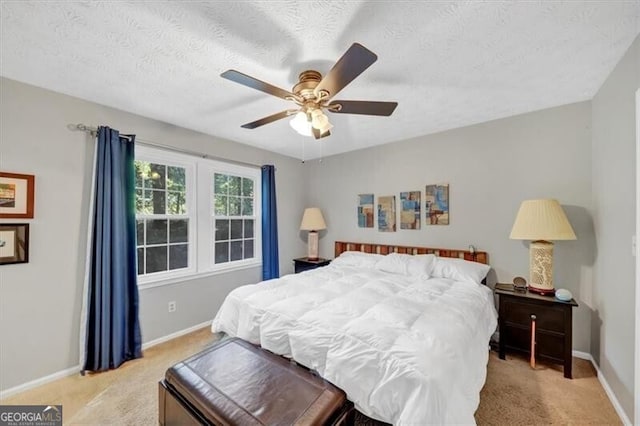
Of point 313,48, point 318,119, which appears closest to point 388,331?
point 318,119

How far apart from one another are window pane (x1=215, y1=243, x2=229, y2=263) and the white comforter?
137 cm

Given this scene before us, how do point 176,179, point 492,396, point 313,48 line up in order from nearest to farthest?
point 313,48 < point 492,396 < point 176,179

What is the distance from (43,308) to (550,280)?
4.59 metres

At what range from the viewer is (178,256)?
328 cm

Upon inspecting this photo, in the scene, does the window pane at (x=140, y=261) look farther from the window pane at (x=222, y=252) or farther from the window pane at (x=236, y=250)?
the window pane at (x=236, y=250)

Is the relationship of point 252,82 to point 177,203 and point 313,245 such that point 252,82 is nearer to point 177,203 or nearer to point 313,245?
point 177,203

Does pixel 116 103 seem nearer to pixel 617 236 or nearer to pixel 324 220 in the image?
pixel 324 220

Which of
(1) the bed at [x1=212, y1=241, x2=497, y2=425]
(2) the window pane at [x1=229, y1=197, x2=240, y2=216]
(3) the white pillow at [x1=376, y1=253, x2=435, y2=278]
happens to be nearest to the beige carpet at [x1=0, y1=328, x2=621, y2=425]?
(1) the bed at [x1=212, y1=241, x2=497, y2=425]

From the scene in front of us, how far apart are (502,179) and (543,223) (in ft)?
2.56

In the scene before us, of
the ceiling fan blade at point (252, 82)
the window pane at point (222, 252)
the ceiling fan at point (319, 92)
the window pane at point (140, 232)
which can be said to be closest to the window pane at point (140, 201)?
the window pane at point (140, 232)

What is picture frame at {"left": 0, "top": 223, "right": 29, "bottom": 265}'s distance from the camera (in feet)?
6.73

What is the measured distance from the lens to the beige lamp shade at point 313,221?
4293 millimetres

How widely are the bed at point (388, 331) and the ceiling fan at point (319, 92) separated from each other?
143 centimetres

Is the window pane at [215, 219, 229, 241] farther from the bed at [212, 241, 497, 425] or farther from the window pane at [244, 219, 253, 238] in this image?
the bed at [212, 241, 497, 425]
